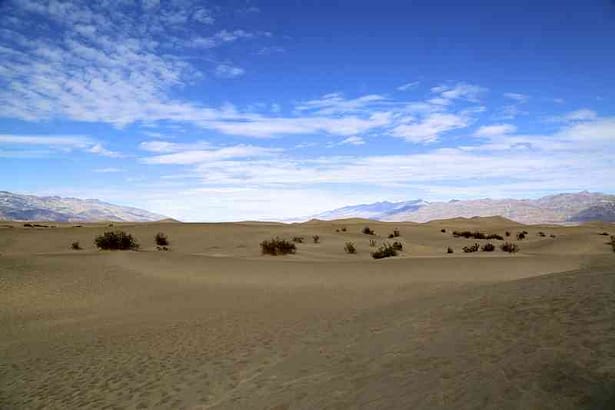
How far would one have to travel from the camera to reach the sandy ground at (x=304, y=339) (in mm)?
4656

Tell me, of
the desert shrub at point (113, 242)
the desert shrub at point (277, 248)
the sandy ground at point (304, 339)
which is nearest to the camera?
the sandy ground at point (304, 339)

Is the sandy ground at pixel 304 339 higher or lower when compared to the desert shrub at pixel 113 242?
lower

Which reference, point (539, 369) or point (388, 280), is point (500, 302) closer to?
point (539, 369)

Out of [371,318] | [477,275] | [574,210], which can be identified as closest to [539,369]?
[371,318]

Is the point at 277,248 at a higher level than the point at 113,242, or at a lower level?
lower

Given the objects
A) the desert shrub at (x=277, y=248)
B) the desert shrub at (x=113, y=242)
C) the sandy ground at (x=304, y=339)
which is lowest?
the sandy ground at (x=304, y=339)

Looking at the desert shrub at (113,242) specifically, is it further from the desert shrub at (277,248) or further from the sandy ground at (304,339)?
the sandy ground at (304,339)

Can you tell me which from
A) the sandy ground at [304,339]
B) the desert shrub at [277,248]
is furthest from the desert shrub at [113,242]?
the sandy ground at [304,339]

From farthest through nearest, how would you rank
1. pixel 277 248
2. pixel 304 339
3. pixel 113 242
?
1. pixel 113 242
2. pixel 277 248
3. pixel 304 339

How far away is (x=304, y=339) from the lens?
25.9 ft

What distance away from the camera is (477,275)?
15.5m

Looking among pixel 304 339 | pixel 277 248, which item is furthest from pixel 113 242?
pixel 304 339

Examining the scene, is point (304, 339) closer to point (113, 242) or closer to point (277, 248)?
point (277, 248)

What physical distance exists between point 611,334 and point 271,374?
3.97m
